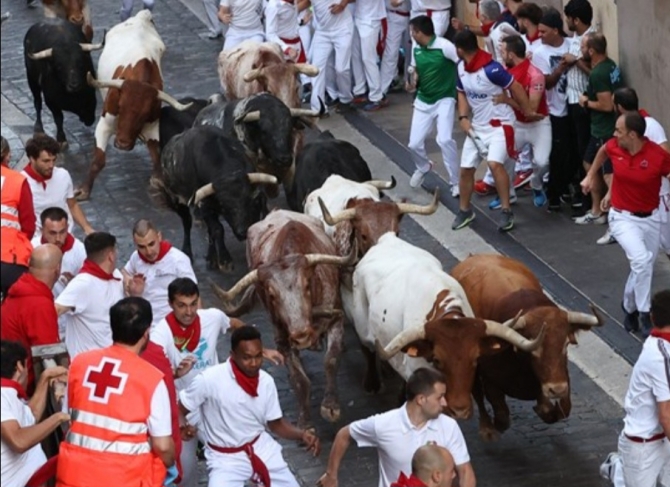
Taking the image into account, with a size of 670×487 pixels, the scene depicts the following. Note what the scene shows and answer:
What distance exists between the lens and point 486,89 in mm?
16844

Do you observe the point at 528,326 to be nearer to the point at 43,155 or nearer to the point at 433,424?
the point at 433,424

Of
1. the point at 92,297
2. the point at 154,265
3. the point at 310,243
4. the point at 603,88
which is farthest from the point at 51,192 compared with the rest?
the point at 603,88

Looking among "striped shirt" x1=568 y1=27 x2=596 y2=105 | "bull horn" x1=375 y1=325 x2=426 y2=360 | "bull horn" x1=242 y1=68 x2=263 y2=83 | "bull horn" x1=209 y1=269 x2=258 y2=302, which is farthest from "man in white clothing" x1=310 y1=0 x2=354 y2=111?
"bull horn" x1=375 y1=325 x2=426 y2=360

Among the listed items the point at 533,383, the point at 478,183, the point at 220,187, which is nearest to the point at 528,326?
the point at 533,383

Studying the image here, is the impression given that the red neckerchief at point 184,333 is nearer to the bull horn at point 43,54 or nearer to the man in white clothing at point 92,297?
the man in white clothing at point 92,297

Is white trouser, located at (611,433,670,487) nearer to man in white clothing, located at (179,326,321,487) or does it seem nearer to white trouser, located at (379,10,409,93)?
man in white clothing, located at (179,326,321,487)

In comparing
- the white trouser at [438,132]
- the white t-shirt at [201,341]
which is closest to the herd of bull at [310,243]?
the white t-shirt at [201,341]

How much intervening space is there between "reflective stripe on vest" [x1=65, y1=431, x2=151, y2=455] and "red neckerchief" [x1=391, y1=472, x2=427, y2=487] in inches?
59.7

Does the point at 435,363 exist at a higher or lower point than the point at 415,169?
higher

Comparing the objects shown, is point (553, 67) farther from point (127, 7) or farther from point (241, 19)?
point (127, 7)

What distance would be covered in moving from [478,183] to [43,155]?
6024 mm

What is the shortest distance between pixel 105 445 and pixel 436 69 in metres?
8.99

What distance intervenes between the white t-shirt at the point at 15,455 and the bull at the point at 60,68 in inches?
408

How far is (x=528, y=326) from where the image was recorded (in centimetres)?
1230
